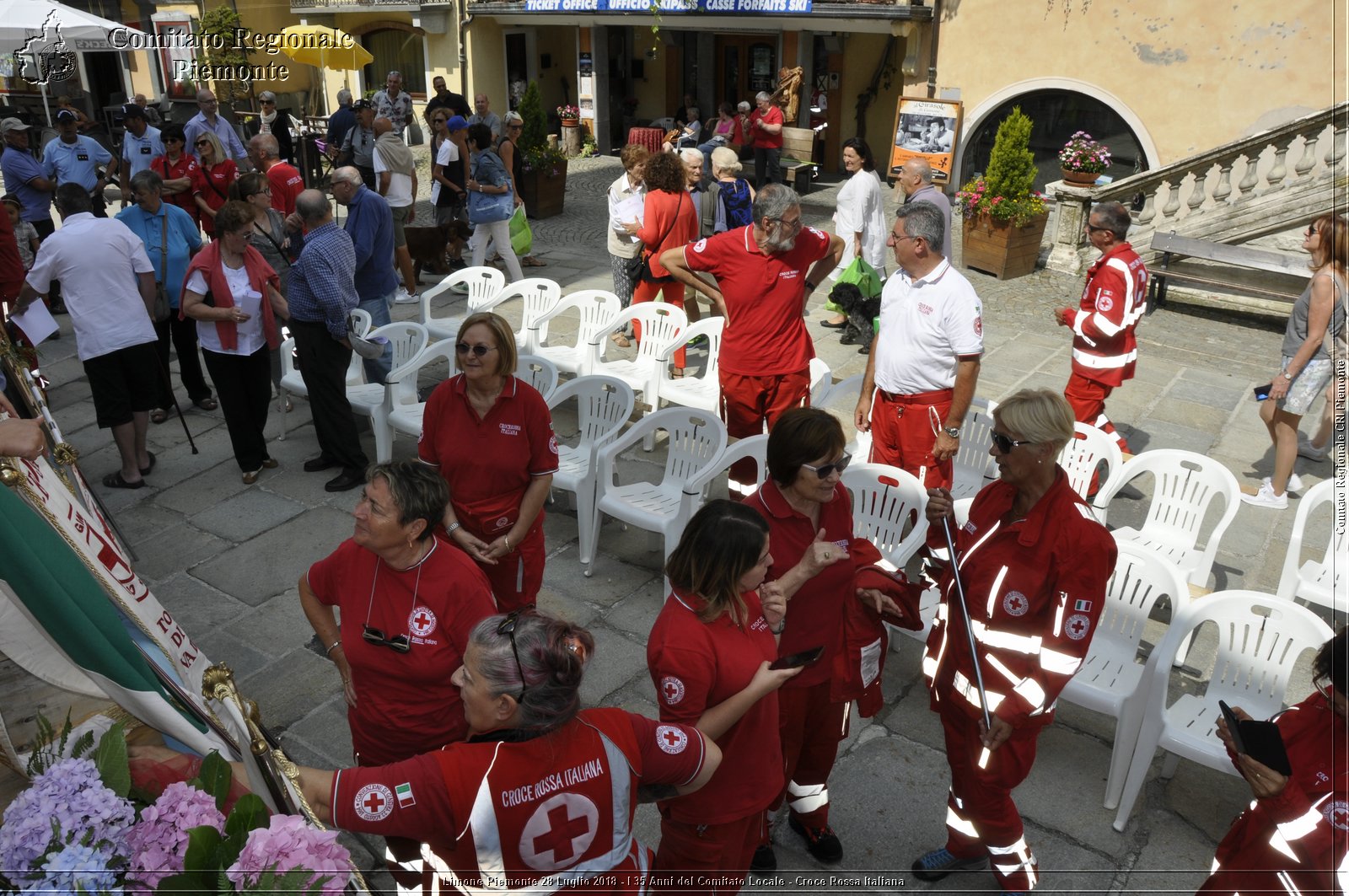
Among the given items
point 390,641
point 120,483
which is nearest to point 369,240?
point 120,483

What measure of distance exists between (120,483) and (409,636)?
4790 millimetres

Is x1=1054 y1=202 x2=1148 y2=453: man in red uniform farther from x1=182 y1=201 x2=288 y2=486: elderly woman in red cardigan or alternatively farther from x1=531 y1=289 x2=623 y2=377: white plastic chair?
x1=182 y1=201 x2=288 y2=486: elderly woman in red cardigan

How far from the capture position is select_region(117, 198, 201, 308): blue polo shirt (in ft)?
22.6

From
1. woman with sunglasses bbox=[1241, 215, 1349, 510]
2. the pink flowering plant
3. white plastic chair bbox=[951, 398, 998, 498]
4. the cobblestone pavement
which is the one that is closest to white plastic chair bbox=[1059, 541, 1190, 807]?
Answer: the cobblestone pavement

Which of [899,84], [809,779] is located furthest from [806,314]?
[899,84]

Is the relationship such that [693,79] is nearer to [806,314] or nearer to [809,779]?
[806,314]

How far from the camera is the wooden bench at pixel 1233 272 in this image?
10.3 metres

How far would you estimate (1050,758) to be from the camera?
425 centimetres

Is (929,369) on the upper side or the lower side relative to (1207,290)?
upper

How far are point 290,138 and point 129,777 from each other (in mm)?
15728

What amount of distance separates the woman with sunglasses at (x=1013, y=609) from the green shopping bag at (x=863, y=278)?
6071 mm

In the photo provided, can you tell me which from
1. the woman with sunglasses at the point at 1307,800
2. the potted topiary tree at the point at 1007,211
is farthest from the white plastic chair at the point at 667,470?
the potted topiary tree at the point at 1007,211

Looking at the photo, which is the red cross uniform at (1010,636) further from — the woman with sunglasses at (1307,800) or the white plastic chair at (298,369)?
the white plastic chair at (298,369)

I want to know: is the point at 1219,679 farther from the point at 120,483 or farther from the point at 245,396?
the point at 120,483
